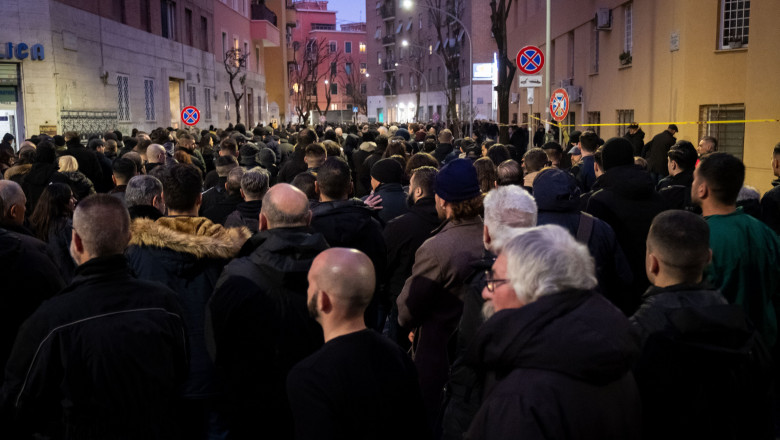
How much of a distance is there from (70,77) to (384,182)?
17.9 metres

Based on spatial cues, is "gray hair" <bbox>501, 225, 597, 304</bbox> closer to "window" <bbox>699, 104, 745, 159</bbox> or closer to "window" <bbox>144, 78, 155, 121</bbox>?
"window" <bbox>699, 104, 745, 159</bbox>

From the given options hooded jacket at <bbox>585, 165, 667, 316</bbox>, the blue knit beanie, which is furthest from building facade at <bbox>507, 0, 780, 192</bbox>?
the blue knit beanie

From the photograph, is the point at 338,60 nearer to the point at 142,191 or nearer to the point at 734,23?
the point at 734,23

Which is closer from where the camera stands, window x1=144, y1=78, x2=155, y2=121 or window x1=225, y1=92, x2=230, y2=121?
window x1=144, y1=78, x2=155, y2=121

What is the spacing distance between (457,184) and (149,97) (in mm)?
27808

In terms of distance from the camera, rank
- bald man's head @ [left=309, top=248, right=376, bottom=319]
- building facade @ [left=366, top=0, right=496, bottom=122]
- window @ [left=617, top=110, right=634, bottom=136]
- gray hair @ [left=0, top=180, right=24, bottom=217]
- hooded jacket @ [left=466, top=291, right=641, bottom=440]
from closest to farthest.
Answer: hooded jacket @ [left=466, top=291, right=641, bottom=440] < bald man's head @ [left=309, top=248, right=376, bottom=319] < gray hair @ [left=0, top=180, right=24, bottom=217] < window @ [left=617, top=110, right=634, bottom=136] < building facade @ [left=366, top=0, right=496, bottom=122]

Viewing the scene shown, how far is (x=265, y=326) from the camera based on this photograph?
418cm

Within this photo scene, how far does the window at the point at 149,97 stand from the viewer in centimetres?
3006

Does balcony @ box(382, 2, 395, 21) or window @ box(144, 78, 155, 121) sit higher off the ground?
balcony @ box(382, 2, 395, 21)

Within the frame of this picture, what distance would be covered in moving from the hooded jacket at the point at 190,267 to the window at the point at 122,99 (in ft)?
77.8

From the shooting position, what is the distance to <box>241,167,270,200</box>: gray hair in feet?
21.1

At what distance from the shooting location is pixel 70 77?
2264 cm

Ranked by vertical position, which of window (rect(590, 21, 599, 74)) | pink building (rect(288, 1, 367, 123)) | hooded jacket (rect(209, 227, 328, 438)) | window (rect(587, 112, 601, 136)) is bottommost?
hooded jacket (rect(209, 227, 328, 438))

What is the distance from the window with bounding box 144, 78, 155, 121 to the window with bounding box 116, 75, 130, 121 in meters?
2.12
